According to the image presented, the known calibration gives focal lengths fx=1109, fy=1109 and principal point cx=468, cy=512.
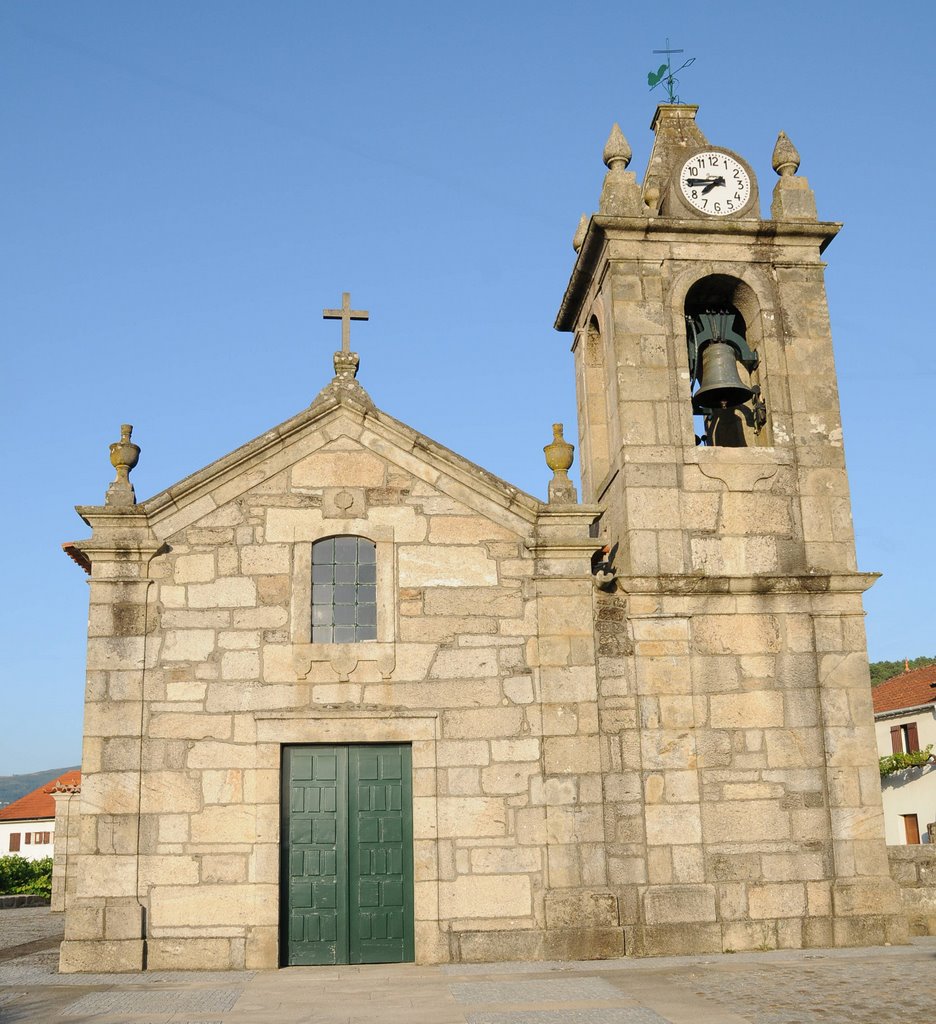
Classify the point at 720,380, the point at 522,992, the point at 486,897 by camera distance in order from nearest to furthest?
the point at 522,992, the point at 486,897, the point at 720,380

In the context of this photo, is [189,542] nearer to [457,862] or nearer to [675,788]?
[457,862]

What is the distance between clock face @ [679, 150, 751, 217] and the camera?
13922mm

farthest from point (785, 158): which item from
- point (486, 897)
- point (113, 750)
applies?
point (113, 750)

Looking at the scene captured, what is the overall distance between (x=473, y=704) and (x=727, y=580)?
3.17 metres

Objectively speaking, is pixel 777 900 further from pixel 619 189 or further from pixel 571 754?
pixel 619 189

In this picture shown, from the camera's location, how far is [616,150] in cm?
1421

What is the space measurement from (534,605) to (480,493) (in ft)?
4.60

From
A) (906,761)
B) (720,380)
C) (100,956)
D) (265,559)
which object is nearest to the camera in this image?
(100,956)

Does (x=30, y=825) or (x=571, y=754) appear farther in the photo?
(x=30, y=825)

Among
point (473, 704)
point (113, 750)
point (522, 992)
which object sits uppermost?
point (473, 704)

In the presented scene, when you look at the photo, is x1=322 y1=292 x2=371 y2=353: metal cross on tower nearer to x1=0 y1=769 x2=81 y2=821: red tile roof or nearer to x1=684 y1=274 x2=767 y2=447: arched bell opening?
x1=684 y1=274 x2=767 y2=447: arched bell opening

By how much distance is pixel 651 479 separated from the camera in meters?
12.9

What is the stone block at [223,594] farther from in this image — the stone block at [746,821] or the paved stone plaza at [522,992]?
the stone block at [746,821]

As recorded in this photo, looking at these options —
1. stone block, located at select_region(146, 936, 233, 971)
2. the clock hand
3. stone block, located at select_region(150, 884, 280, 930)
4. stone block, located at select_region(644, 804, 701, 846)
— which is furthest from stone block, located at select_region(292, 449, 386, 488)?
the clock hand
